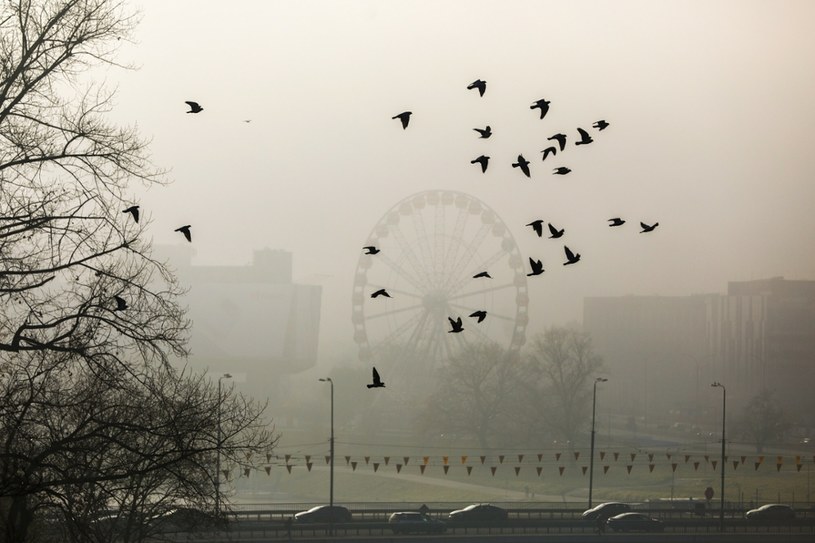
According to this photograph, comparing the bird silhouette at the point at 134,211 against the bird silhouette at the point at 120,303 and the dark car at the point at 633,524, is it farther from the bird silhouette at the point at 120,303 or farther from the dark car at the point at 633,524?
the dark car at the point at 633,524

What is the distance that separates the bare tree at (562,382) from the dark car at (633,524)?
36.4 m

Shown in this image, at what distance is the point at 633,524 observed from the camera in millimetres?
55438

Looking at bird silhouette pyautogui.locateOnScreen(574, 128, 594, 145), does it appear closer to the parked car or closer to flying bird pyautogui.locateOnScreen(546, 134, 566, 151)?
flying bird pyautogui.locateOnScreen(546, 134, 566, 151)

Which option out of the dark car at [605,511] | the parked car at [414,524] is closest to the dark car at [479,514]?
the parked car at [414,524]

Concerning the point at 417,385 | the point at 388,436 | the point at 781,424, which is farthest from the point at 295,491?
the point at 417,385

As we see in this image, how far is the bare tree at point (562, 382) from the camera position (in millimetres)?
99062

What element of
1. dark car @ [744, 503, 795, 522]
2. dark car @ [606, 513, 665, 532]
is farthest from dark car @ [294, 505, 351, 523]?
dark car @ [744, 503, 795, 522]

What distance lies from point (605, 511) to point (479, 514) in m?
5.47

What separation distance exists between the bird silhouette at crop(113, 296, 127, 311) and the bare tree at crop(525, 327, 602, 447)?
77621 mm

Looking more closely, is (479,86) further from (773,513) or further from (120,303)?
(773,513)

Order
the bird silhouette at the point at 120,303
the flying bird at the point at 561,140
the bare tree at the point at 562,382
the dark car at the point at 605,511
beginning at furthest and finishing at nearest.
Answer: the bare tree at the point at 562,382, the dark car at the point at 605,511, the flying bird at the point at 561,140, the bird silhouette at the point at 120,303

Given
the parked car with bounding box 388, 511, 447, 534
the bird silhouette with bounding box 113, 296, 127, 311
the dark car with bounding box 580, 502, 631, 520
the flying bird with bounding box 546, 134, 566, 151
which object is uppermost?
the flying bird with bounding box 546, 134, 566, 151

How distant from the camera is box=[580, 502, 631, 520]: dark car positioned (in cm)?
5819

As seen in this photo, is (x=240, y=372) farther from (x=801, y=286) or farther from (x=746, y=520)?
(x=746, y=520)
